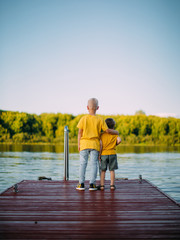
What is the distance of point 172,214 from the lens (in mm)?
3061

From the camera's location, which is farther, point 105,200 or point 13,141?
point 13,141

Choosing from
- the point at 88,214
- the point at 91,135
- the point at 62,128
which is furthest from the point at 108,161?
the point at 62,128

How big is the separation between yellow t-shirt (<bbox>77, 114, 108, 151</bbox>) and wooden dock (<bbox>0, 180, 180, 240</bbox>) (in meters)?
0.64

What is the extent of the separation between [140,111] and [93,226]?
10202 centimetres

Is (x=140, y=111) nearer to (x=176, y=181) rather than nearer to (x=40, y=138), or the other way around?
(x=40, y=138)

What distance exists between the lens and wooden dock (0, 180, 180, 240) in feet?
Result: 8.19

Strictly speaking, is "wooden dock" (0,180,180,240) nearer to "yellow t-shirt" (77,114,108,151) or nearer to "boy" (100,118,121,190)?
"boy" (100,118,121,190)

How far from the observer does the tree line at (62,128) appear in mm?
43688

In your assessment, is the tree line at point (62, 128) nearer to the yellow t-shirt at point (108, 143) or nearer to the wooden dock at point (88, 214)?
the yellow t-shirt at point (108, 143)

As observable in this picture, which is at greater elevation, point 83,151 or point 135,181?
point 83,151

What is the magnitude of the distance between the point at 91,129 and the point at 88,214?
1536 millimetres

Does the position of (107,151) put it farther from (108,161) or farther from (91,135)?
(91,135)

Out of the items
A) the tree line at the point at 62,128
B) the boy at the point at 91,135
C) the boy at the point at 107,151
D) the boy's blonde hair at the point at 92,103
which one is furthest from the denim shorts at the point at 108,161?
the tree line at the point at 62,128

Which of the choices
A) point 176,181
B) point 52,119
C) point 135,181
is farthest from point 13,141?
point 135,181
